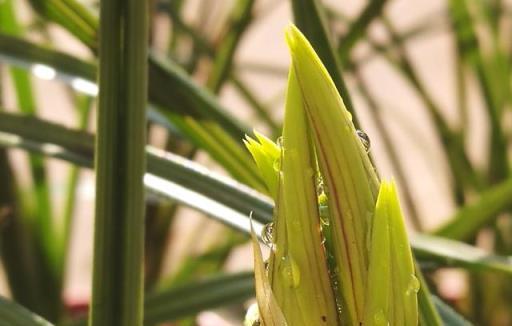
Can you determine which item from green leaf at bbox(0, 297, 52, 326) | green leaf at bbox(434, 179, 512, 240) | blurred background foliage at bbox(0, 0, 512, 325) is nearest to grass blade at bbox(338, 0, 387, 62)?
blurred background foliage at bbox(0, 0, 512, 325)

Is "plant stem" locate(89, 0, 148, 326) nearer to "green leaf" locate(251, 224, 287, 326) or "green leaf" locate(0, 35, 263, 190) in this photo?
"green leaf" locate(251, 224, 287, 326)

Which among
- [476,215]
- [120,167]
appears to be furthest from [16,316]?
[476,215]

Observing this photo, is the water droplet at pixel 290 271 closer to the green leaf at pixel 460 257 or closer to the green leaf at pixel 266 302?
the green leaf at pixel 266 302

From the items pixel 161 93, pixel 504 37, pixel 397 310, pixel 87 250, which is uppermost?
pixel 87 250

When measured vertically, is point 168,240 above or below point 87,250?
below

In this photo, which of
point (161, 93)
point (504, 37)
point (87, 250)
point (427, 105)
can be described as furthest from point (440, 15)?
point (87, 250)

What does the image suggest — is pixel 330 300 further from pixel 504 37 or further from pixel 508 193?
pixel 504 37

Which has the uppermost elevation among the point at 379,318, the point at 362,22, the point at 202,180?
the point at 362,22

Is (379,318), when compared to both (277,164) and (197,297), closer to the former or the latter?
(277,164)
